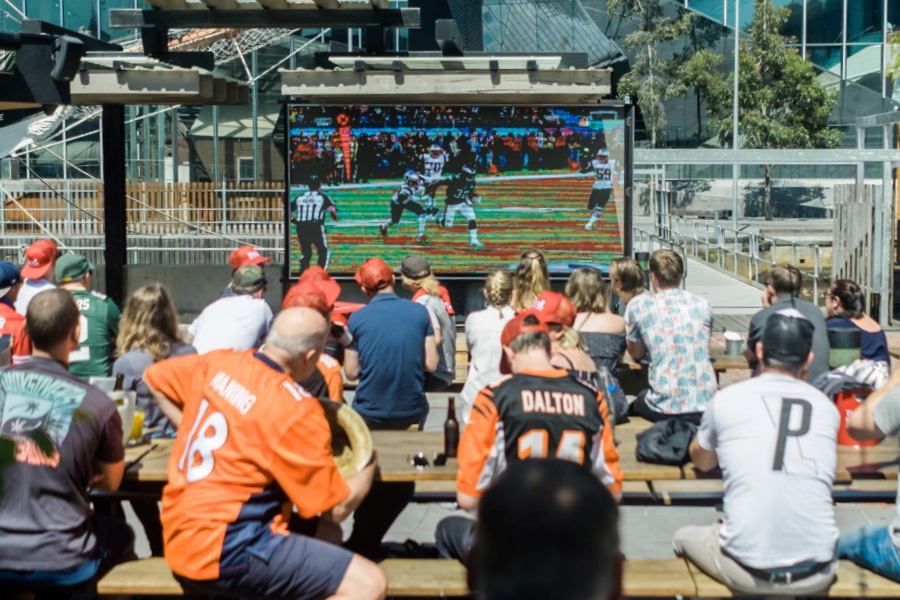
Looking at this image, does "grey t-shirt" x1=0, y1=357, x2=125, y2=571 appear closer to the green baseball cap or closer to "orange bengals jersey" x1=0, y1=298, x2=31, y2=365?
"orange bengals jersey" x1=0, y1=298, x2=31, y2=365

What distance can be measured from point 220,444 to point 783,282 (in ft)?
15.1

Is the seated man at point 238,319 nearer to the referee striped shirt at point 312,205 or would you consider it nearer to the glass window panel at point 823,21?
the referee striped shirt at point 312,205

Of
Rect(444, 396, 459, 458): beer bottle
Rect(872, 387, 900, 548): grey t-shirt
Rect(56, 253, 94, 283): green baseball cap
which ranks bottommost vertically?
Rect(444, 396, 459, 458): beer bottle

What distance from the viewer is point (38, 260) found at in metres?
7.97

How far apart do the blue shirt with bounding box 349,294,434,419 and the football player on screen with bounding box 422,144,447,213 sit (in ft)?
21.0

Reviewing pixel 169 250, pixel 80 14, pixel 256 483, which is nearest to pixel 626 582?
pixel 256 483

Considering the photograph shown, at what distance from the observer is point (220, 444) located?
3.99m

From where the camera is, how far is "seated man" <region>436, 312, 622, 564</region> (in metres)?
4.30

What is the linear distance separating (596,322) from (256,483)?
3.72m

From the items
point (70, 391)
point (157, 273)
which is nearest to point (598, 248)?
point (157, 273)

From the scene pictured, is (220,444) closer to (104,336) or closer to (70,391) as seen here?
(70,391)

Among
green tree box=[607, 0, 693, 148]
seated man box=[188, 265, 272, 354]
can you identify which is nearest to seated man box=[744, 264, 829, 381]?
seated man box=[188, 265, 272, 354]

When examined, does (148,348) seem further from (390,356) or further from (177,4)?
(177,4)

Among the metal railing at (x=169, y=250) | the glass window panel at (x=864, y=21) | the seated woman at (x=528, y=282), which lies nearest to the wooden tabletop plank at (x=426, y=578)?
the seated woman at (x=528, y=282)
